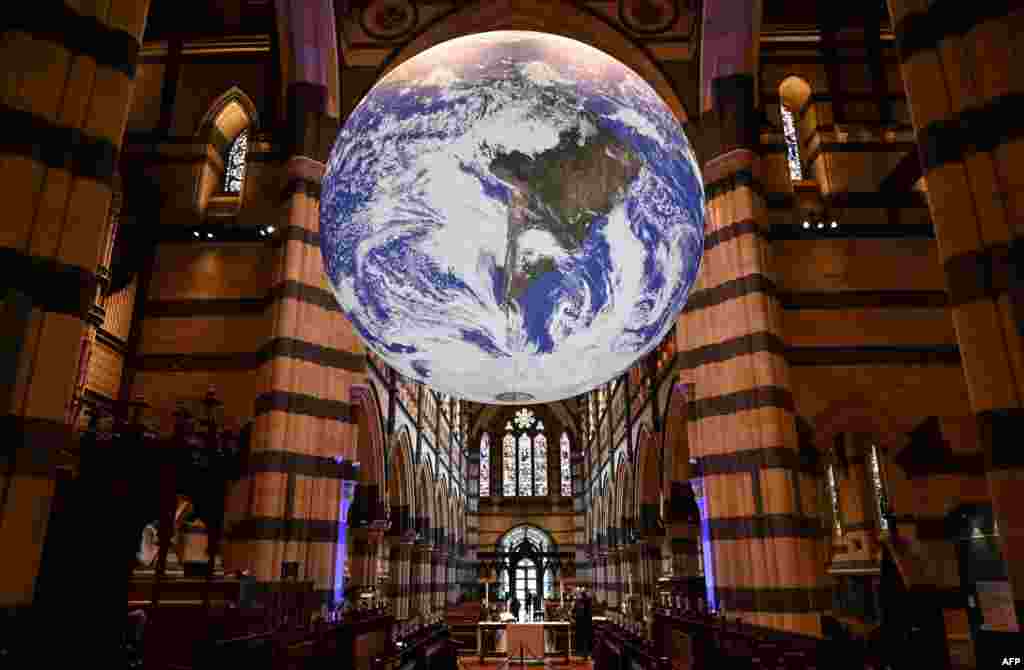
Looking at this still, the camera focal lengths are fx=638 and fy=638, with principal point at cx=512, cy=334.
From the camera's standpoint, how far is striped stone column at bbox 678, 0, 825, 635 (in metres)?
10.2

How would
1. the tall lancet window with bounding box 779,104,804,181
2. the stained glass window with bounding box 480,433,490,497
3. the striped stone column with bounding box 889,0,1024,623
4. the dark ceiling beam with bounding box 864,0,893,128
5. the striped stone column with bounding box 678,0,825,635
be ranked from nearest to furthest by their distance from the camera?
the striped stone column with bounding box 889,0,1024,623 → the striped stone column with bounding box 678,0,825,635 → the dark ceiling beam with bounding box 864,0,893,128 → the tall lancet window with bounding box 779,104,804,181 → the stained glass window with bounding box 480,433,490,497

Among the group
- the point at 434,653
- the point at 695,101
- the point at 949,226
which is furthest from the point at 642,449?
the point at 949,226

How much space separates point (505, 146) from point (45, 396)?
11.3 ft

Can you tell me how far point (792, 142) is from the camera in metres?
14.6

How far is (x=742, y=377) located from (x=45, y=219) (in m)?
9.97

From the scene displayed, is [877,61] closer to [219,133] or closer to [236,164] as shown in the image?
[236,164]

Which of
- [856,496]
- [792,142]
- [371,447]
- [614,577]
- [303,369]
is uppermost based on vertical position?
[792,142]

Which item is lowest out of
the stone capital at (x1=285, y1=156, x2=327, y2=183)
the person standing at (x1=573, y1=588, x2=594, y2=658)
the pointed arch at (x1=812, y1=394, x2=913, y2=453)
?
the person standing at (x1=573, y1=588, x2=594, y2=658)

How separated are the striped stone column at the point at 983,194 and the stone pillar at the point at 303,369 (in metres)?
9.74

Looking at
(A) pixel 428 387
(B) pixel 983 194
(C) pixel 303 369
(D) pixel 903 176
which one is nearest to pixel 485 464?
(C) pixel 303 369

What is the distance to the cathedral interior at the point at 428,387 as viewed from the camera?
4.34 meters

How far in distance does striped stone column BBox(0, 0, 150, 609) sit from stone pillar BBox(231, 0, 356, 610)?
262 inches

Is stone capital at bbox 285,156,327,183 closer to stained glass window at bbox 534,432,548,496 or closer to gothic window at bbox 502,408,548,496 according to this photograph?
gothic window at bbox 502,408,548,496

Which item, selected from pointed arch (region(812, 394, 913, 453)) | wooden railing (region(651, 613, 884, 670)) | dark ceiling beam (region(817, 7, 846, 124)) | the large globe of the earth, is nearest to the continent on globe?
the large globe of the earth
